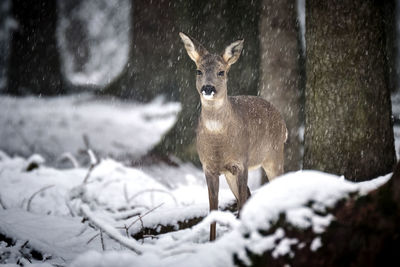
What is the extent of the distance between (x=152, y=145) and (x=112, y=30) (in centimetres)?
640

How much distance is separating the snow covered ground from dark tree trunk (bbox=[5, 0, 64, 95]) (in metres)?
0.53

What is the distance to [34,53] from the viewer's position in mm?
13367

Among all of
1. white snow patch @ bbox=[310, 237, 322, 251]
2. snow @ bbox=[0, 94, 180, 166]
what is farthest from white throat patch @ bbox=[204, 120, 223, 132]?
snow @ bbox=[0, 94, 180, 166]

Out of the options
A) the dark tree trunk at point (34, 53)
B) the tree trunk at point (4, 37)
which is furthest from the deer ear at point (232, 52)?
the tree trunk at point (4, 37)

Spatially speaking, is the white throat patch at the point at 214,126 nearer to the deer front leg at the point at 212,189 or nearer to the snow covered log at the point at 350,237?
the deer front leg at the point at 212,189

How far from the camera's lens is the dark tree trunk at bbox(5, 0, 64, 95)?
43.1 ft

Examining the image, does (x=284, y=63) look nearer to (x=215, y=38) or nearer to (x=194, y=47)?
(x=215, y=38)

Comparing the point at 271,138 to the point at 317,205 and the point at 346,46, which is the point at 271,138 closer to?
the point at 346,46

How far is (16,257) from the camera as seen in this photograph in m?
3.42

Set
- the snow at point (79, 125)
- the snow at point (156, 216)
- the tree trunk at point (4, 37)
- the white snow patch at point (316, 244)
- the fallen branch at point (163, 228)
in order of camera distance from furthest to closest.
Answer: the tree trunk at point (4, 37), the snow at point (79, 125), the fallen branch at point (163, 228), the snow at point (156, 216), the white snow patch at point (316, 244)

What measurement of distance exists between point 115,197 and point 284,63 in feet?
11.5

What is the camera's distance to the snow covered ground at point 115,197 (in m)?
1.91

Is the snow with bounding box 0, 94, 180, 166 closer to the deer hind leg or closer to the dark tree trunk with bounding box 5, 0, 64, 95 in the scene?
the dark tree trunk with bounding box 5, 0, 64, 95

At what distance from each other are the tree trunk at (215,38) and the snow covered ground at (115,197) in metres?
1.13
